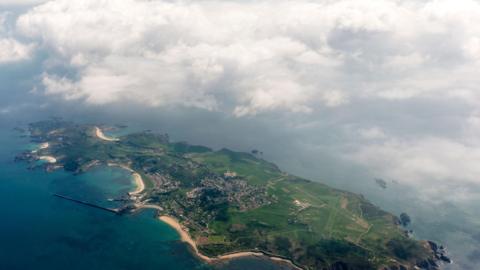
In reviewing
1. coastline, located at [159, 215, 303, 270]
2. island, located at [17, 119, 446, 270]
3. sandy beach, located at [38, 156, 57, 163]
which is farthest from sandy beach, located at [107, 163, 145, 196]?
coastline, located at [159, 215, 303, 270]

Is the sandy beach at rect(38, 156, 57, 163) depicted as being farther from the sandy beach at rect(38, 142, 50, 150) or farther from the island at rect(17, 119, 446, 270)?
the sandy beach at rect(38, 142, 50, 150)

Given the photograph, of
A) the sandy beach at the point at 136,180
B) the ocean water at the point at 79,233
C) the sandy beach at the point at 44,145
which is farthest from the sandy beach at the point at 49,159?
the sandy beach at the point at 136,180

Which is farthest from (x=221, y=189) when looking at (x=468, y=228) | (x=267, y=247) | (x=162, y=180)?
(x=468, y=228)

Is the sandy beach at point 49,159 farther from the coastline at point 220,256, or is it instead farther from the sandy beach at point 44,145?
the coastline at point 220,256

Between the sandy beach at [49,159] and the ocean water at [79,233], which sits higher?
the sandy beach at [49,159]

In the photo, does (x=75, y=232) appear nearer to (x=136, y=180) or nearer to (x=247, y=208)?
(x=136, y=180)

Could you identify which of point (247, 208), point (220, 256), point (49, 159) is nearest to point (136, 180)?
point (49, 159)

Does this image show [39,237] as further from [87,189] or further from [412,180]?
[412,180]
